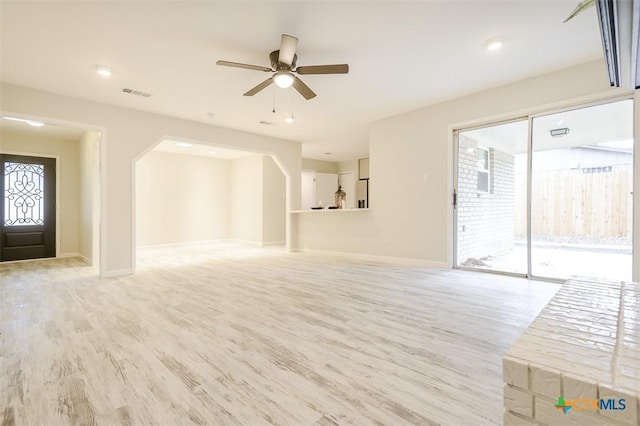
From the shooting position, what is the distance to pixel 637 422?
0.55 metres

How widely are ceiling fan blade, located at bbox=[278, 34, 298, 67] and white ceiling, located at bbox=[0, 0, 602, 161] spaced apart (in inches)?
6.6

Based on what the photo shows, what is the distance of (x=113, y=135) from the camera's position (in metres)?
4.46

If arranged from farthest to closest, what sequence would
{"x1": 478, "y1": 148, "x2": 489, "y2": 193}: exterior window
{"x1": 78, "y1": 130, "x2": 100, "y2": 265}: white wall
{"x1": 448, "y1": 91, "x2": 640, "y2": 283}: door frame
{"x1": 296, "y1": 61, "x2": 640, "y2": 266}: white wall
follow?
{"x1": 478, "y1": 148, "x2": 489, "y2": 193}: exterior window, {"x1": 78, "y1": 130, "x2": 100, "y2": 265}: white wall, {"x1": 296, "y1": 61, "x2": 640, "y2": 266}: white wall, {"x1": 448, "y1": 91, "x2": 640, "y2": 283}: door frame

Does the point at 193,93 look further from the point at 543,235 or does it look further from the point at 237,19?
the point at 543,235

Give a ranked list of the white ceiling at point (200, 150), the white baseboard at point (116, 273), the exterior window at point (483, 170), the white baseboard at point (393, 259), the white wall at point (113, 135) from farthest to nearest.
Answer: the white ceiling at point (200, 150)
the exterior window at point (483, 170)
the white baseboard at point (393, 259)
the white baseboard at point (116, 273)
the white wall at point (113, 135)

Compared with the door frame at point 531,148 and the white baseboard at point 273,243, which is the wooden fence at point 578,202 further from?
the white baseboard at point 273,243

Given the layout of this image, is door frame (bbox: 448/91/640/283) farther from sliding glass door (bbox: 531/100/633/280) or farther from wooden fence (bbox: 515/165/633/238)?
wooden fence (bbox: 515/165/633/238)

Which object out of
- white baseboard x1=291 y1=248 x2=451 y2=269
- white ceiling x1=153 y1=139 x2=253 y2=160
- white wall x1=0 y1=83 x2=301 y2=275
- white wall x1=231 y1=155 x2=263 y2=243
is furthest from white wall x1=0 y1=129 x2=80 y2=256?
white baseboard x1=291 y1=248 x2=451 y2=269

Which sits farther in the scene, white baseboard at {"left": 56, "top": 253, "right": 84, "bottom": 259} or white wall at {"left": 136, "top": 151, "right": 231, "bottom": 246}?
white wall at {"left": 136, "top": 151, "right": 231, "bottom": 246}

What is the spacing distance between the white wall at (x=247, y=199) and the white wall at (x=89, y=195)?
3.68 meters

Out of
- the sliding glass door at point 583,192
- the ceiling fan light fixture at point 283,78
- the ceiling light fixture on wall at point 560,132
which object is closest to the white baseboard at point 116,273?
the ceiling fan light fixture at point 283,78

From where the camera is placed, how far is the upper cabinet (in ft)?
31.3

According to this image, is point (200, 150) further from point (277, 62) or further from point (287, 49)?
point (287, 49)

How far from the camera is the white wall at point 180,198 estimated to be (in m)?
7.58
